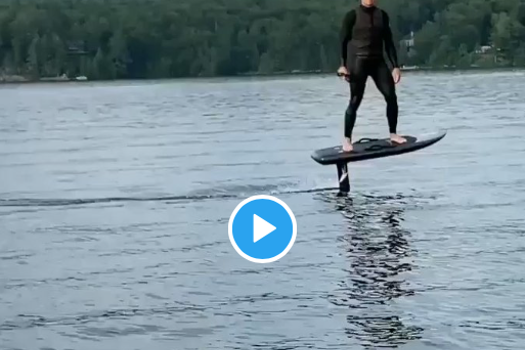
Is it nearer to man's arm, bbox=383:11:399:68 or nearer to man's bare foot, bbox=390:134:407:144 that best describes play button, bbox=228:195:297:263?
man's bare foot, bbox=390:134:407:144

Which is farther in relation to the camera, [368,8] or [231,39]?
[231,39]

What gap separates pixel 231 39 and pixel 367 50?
117946 millimetres

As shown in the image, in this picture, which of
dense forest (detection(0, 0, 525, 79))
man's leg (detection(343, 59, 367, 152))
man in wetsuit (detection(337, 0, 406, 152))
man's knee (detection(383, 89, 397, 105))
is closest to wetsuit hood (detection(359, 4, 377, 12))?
man in wetsuit (detection(337, 0, 406, 152))

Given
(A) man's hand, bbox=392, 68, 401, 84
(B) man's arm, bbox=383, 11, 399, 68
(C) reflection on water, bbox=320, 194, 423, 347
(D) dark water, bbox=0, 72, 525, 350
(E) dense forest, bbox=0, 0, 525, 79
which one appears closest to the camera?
(C) reflection on water, bbox=320, 194, 423, 347

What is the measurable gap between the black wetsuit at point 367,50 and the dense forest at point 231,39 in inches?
3898

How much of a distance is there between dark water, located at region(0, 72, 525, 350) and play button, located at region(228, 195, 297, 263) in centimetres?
12

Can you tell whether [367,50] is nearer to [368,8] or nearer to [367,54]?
[367,54]

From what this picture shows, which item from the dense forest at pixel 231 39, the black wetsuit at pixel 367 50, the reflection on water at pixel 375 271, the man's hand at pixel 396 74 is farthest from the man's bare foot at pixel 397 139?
the dense forest at pixel 231 39

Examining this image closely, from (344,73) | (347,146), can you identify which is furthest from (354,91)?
(347,146)

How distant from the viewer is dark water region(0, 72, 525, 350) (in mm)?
8148

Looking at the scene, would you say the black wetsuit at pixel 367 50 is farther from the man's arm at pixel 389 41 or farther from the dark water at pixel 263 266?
the dark water at pixel 263 266

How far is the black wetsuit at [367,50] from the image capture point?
45.6ft

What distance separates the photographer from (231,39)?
431 ft

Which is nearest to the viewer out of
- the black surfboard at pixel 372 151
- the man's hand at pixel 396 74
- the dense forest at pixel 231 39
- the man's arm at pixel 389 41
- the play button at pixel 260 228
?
the play button at pixel 260 228
